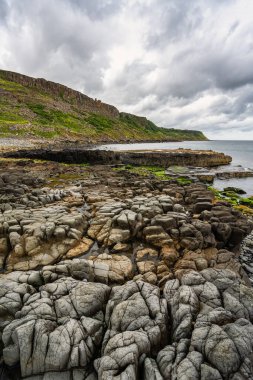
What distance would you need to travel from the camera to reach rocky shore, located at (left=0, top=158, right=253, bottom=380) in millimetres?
7262

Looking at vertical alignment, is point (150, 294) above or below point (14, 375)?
above

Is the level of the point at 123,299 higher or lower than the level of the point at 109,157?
lower

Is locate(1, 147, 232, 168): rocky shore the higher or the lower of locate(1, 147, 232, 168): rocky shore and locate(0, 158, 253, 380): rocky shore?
the higher

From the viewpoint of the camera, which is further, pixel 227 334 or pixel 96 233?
pixel 96 233

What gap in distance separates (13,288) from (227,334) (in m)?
8.58

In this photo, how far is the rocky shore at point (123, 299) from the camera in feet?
23.8

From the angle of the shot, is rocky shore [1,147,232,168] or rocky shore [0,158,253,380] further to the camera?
rocky shore [1,147,232,168]

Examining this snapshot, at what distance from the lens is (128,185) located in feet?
101

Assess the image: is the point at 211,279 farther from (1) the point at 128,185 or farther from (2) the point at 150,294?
(1) the point at 128,185

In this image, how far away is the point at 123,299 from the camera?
9562 millimetres

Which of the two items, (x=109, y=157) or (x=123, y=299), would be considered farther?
(x=109, y=157)

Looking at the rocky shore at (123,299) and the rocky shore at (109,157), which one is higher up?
the rocky shore at (109,157)

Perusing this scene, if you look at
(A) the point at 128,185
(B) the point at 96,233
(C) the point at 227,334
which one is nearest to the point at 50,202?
(B) the point at 96,233

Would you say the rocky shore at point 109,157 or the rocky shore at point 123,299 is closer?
the rocky shore at point 123,299
